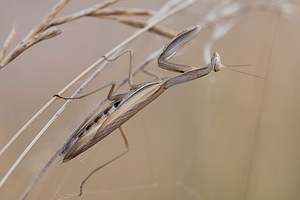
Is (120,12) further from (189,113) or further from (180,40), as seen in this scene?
(189,113)

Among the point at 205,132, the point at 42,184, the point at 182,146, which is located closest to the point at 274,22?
the point at 205,132

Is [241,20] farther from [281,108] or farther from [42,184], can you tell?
[42,184]

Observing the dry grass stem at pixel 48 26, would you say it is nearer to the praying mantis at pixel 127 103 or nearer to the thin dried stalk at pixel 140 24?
the thin dried stalk at pixel 140 24

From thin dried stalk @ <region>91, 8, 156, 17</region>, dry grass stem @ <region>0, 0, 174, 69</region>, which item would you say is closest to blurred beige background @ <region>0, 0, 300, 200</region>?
thin dried stalk @ <region>91, 8, 156, 17</region>

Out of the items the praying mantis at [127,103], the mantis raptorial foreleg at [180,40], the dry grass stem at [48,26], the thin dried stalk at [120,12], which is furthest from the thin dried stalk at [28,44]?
the mantis raptorial foreleg at [180,40]

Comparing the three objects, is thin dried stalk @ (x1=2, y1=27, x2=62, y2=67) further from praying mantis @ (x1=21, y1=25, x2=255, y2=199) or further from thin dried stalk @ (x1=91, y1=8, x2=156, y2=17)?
praying mantis @ (x1=21, y1=25, x2=255, y2=199)
